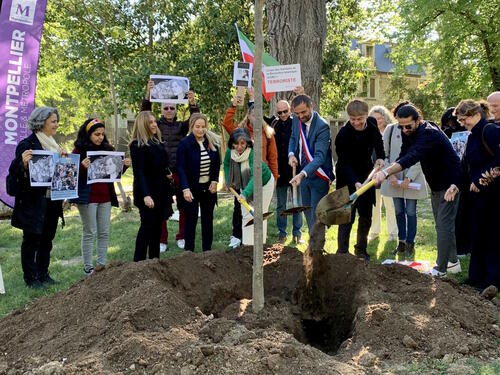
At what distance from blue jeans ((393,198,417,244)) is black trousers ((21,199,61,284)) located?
451 cm

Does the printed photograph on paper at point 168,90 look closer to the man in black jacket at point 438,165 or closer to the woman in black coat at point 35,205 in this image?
the woman in black coat at point 35,205

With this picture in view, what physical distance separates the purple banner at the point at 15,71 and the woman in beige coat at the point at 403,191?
526 centimetres

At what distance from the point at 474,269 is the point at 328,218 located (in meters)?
1.84

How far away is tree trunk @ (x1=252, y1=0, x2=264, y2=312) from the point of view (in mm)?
3854

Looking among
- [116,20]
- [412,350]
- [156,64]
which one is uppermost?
[116,20]

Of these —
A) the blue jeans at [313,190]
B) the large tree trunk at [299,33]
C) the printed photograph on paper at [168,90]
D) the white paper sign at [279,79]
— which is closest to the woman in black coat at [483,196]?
the blue jeans at [313,190]

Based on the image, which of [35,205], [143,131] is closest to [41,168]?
[35,205]

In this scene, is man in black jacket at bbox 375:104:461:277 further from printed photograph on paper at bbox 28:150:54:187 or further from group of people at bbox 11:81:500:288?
printed photograph on paper at bbox 28:150:54:187

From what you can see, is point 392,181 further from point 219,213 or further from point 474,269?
point 219,213

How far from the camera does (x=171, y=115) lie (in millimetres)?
7629

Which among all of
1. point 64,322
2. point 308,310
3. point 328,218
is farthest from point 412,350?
point 64,322

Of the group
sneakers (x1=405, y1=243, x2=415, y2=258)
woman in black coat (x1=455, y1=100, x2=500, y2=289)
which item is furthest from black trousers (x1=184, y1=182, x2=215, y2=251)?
woman in black coat (x1=455, y1=100, x2=500, y2=289)

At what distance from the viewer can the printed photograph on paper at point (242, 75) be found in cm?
690

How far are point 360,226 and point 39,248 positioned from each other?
3981 millimetres
